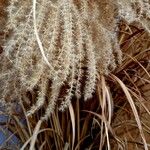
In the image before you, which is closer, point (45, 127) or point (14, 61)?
point (14, 61)

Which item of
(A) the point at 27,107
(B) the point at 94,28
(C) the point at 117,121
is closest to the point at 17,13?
(B) the point at 94,28

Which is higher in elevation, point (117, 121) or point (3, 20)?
point (3, 20)

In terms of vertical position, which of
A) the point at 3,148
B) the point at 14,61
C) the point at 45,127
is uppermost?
the point at 14,61

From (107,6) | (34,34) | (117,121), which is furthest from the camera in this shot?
(117,121)

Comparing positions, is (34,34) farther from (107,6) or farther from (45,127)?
(45,127)

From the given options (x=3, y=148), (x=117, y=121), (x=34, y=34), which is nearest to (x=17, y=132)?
(x=3, y=148)

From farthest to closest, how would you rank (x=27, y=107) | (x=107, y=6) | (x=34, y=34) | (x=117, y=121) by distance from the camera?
(x=117, y=121) → (x=27, y=107) → (x=107, y=6) → (x=34, y=34)
